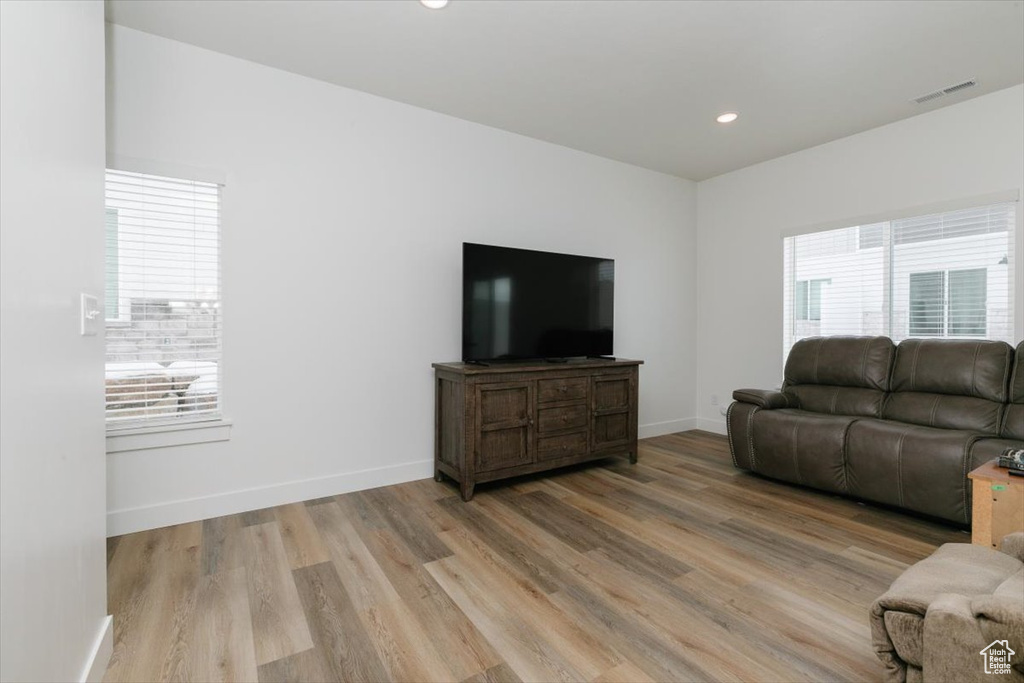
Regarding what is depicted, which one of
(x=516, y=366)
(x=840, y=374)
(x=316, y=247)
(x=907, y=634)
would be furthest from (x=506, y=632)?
(x=840, y=374)

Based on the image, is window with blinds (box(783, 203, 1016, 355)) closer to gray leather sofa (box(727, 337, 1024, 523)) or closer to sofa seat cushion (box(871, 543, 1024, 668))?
gray leather sofa (box(727, 337, 1024, 523))

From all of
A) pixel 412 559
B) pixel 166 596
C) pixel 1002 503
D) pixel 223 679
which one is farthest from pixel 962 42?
pixel 166 596

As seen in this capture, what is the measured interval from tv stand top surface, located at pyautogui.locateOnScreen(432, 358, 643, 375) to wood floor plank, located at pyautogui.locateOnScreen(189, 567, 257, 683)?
1586 mm

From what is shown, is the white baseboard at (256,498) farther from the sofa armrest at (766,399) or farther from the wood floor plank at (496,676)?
the sofa armrest at (766,399)

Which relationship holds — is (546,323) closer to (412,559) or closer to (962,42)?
(412,559)

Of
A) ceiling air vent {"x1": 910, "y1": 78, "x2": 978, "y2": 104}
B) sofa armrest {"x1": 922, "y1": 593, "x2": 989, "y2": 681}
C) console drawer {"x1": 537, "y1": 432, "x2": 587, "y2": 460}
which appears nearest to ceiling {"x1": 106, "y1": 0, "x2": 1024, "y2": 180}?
ceiling air vent {"x1": 910, "y1": 78, "x2": 978, "y2": 104}

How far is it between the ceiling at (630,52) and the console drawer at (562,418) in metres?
2.20

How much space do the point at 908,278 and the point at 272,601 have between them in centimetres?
472

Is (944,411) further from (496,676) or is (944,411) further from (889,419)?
(496,676)

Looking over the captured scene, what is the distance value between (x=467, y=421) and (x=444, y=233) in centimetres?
144

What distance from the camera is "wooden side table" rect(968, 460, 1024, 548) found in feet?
6.35

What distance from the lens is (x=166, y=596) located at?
6.45 feet

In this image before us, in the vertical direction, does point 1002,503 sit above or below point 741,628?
above

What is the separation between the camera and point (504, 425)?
10.6 feet
